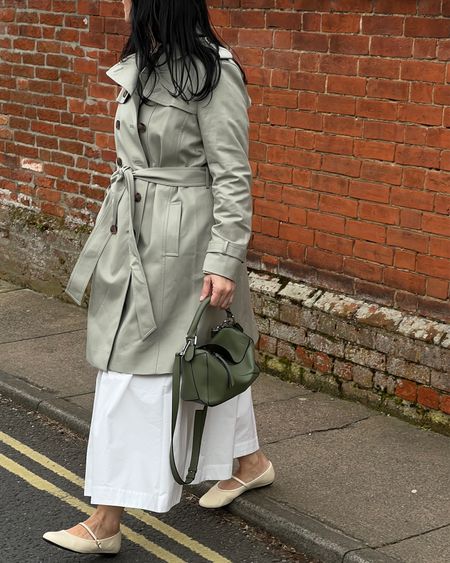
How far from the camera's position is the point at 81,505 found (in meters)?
5.34

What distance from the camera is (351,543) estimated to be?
4.72 metres

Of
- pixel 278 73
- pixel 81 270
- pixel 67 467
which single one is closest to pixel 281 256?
pixel 278 73

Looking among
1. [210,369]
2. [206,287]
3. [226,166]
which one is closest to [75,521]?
[210,369]

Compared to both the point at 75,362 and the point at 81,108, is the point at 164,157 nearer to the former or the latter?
the point at 75,362

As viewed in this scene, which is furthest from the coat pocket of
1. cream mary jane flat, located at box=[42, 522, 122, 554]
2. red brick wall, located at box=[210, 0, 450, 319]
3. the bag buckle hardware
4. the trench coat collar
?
red brick wall, located at box=[210, 0, 450, 319]

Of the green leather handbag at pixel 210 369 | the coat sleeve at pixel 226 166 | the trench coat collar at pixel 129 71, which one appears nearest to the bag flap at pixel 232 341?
the green leather handbag at pixel 210 369

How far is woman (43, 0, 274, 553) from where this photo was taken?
4.43 meters

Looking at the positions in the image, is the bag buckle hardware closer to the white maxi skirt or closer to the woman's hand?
the woman's hand

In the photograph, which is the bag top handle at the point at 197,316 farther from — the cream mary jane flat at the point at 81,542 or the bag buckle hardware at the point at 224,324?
the cream mary jane flat at the point at 81,542

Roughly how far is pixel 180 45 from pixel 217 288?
2.92 ft

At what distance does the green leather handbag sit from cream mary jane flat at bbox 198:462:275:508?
64 cm

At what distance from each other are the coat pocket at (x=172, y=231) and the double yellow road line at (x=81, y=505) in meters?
1.24

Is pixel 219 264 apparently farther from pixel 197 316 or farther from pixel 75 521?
pixel 75 521

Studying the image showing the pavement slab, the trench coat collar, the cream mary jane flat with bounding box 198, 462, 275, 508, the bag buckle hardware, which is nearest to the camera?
the trench coat collar
